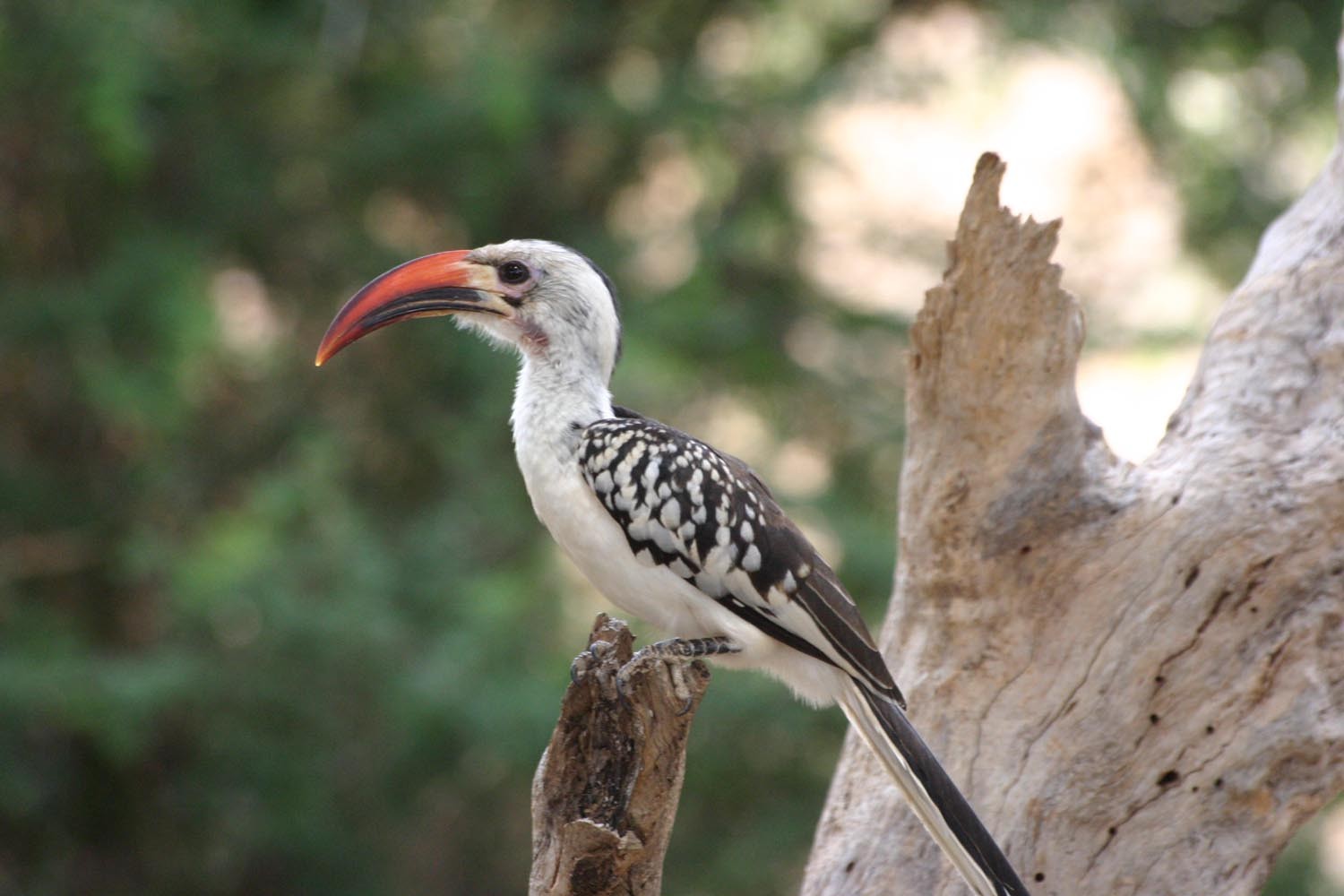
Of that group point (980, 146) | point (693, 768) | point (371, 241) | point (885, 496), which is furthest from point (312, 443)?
point (980, 146)

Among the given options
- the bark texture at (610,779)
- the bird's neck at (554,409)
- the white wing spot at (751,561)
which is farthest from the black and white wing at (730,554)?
the bark texture at (610,779)

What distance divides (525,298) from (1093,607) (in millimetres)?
1386

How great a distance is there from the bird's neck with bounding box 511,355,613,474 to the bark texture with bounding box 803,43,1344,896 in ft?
2.29

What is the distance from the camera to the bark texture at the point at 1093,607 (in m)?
3.00

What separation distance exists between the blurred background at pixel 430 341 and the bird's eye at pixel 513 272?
288 cm

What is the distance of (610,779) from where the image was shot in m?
2.68

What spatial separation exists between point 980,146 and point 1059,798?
5533mm

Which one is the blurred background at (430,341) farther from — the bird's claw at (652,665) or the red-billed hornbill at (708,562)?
the bird's claw at (652,665)

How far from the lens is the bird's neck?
3.12 m

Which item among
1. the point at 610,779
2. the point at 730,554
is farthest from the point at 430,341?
the point at 610,779

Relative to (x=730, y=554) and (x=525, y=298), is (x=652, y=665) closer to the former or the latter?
(x=730, y=554)

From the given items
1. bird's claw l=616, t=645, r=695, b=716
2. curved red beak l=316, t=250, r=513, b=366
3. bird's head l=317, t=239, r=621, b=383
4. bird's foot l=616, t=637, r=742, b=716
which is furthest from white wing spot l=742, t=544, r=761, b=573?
curved red beak l=316, t=250, r=513, b=366

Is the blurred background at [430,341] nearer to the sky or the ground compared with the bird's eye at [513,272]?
nearer to the sky

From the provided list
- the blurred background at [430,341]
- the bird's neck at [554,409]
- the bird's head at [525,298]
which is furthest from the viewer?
the blurred background at [430,341]
